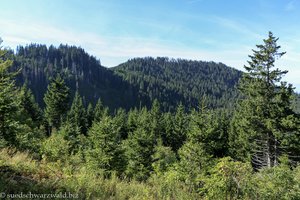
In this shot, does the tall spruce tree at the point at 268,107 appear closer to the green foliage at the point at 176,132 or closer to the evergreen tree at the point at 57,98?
the green foliage at the point at 176,132

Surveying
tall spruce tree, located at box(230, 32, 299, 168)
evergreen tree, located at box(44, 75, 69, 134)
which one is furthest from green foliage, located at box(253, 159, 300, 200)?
evergreen tree, located at box(44, 75, 69, 134)

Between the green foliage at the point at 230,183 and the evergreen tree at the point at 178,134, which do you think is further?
the evergreen tree at the point at 178,134

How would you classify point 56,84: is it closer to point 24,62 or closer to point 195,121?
point 195,121

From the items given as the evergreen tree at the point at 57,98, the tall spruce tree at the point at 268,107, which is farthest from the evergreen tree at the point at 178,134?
the tall spruce tree at the point at 268,107

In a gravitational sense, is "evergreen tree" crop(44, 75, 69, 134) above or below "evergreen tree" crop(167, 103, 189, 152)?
above

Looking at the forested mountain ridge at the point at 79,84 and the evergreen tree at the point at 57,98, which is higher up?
the forested mountain ridge at the point at 79,84

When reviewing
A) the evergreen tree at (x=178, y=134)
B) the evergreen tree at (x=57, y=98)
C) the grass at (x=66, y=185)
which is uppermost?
the evergreen tree at (x=57, y=98)

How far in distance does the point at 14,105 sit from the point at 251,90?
62.6 ft

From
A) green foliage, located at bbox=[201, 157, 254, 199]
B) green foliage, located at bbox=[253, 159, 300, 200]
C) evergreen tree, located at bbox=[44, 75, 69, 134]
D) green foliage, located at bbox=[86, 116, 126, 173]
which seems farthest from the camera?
evergreen tree, located at bbox=[44, 75, 69, 134]

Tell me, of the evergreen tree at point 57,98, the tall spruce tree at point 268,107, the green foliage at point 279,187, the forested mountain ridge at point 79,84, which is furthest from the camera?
the forested mountain ridge at point 79,84

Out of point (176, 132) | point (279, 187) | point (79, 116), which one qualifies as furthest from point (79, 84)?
point (279, 187)

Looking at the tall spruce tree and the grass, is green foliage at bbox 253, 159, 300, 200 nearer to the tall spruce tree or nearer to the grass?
the grass

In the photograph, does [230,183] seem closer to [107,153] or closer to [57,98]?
[107,153]

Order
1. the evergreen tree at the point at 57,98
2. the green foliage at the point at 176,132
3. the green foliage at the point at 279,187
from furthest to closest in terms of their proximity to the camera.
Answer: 1. the green foliage at the point at 176,132
2. the evergreen tree at the point at 57,98
3. the green foliage at the point at 279,187
